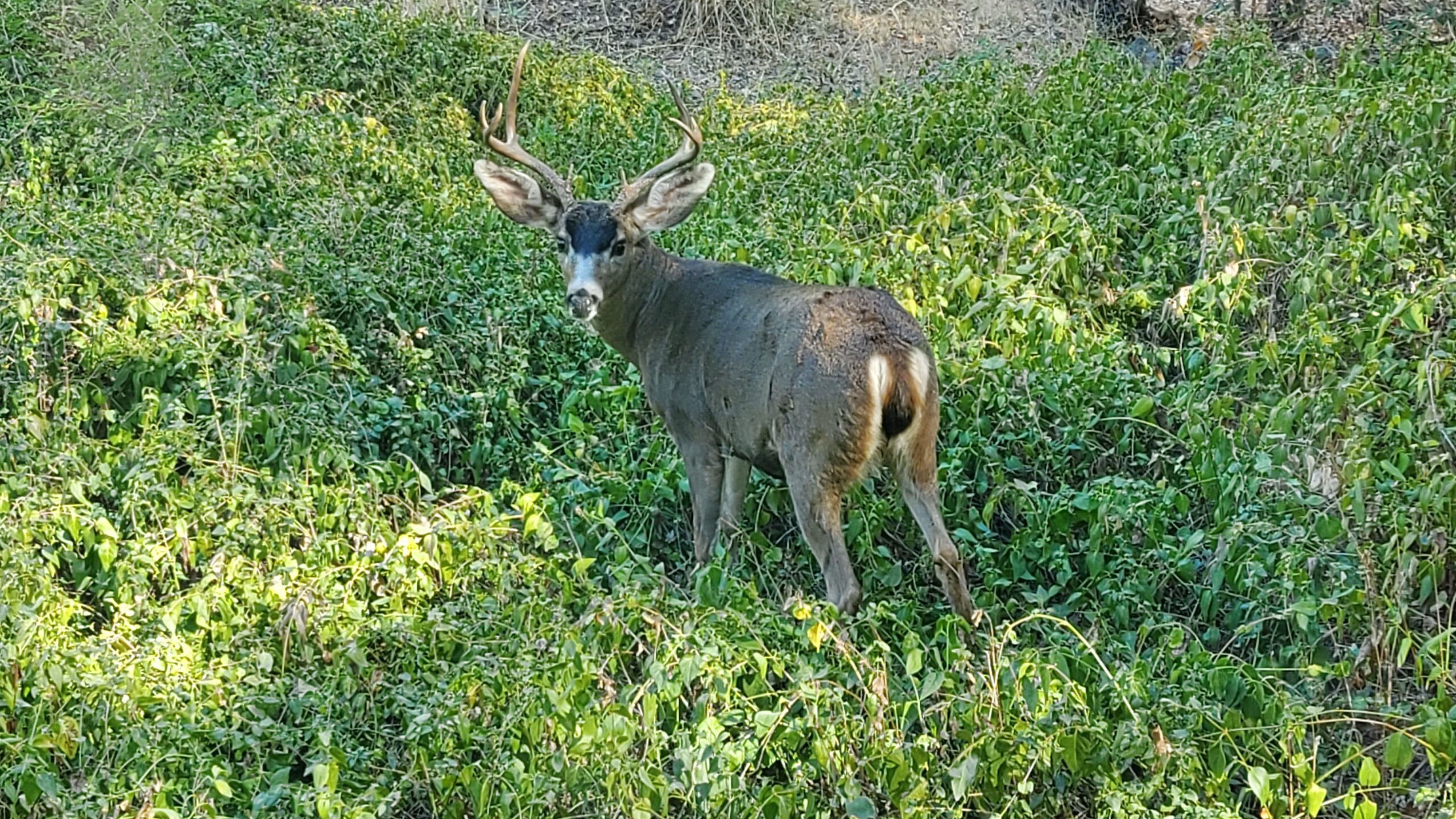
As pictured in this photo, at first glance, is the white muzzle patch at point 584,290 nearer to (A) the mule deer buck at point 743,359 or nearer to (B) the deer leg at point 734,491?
(A) the mule deer buck at point 743,359

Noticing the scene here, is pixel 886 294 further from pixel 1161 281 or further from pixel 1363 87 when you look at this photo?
pixel 1363 87

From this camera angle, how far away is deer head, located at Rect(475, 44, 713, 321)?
6.73 m

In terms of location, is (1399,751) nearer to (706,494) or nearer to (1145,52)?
(706,494)

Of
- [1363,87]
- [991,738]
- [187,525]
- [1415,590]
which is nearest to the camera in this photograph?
[991,738]

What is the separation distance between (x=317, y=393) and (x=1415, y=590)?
4.18 m

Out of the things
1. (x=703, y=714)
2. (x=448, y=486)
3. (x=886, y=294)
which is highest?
Result: (x=886, y=294)

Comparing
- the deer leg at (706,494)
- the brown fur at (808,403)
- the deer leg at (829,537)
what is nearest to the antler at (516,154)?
the brown fur at (808,403)

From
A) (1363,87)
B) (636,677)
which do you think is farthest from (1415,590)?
(1363,87)

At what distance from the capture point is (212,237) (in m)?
8.03

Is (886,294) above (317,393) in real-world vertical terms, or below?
above

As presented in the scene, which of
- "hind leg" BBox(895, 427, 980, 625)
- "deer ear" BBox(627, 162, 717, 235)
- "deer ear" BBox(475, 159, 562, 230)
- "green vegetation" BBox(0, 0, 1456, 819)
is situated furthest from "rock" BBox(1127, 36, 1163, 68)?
"hind leg" BBox(895, 427, 980, 625)

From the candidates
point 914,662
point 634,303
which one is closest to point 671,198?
point 634,303

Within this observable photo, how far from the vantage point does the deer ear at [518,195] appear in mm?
6980

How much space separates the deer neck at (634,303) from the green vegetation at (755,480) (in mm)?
325
